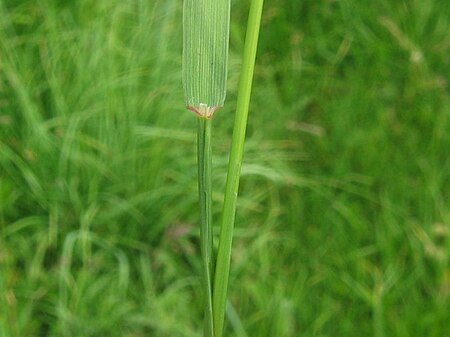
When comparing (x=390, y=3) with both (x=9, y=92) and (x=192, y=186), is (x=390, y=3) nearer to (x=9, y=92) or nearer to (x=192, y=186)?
(x=192, y=186)

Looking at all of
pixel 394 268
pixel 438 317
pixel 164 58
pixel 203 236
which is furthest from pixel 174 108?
pixel 203 236

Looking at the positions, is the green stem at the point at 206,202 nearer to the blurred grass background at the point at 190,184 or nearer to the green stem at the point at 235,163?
the green stem at the point at 235,163

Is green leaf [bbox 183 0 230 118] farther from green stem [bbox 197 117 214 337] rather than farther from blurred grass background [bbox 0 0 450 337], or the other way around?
blurred grass background [bbox 0 0 450 337]

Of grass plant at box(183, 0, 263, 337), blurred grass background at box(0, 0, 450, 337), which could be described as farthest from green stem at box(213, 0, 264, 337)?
blurred grass background at box(0, 0, 450, 337)

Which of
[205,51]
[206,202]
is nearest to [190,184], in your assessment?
[206,202]

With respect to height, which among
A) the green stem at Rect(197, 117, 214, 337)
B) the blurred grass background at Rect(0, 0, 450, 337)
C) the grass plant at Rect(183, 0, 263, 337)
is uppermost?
the grass plant at Rect(183, 0, 263, 337)

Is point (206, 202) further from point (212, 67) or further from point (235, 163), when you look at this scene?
point (212, 67)

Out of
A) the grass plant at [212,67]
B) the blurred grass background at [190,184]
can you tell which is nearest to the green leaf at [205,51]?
the grass plant at [212,67]
